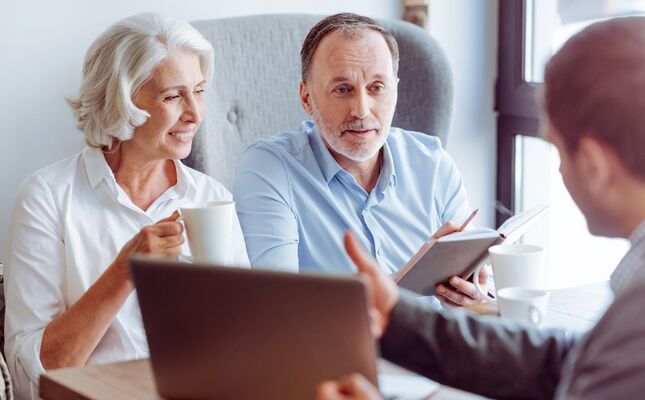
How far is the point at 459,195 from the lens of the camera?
2.44 meters

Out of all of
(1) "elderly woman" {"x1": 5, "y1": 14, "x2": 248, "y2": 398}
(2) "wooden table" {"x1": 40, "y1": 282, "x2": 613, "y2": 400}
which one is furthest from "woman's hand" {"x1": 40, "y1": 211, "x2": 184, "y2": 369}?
(2) "wooden table" {"x1": 40, "y1": 282, "x2": 613, "y2": 400}

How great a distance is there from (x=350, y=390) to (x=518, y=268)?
0.69 m

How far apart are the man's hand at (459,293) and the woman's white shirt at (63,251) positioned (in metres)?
0.61

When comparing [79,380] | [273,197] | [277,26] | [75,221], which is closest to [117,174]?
[75,221]

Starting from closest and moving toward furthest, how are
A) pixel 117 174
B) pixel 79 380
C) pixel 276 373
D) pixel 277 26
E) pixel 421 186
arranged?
pixel 276 373, pixel 79 380, pixel 117 174, pixel 421 186, pixel 277 26

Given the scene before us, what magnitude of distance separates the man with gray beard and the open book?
39 cm

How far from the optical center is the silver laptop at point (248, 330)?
106 centimetres

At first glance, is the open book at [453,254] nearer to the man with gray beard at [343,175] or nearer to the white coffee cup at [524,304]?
the white coffee cup at [524,304]

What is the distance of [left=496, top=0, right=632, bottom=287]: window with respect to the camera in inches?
129

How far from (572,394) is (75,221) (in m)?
1.19

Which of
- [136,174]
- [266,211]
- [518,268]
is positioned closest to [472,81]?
[266,211]

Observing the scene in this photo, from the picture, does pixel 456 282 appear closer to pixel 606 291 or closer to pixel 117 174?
pixel 606 291

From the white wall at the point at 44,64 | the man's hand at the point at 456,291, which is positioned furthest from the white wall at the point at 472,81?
the man's hand at the point at 456,291

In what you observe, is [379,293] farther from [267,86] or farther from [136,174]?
[267,86]
